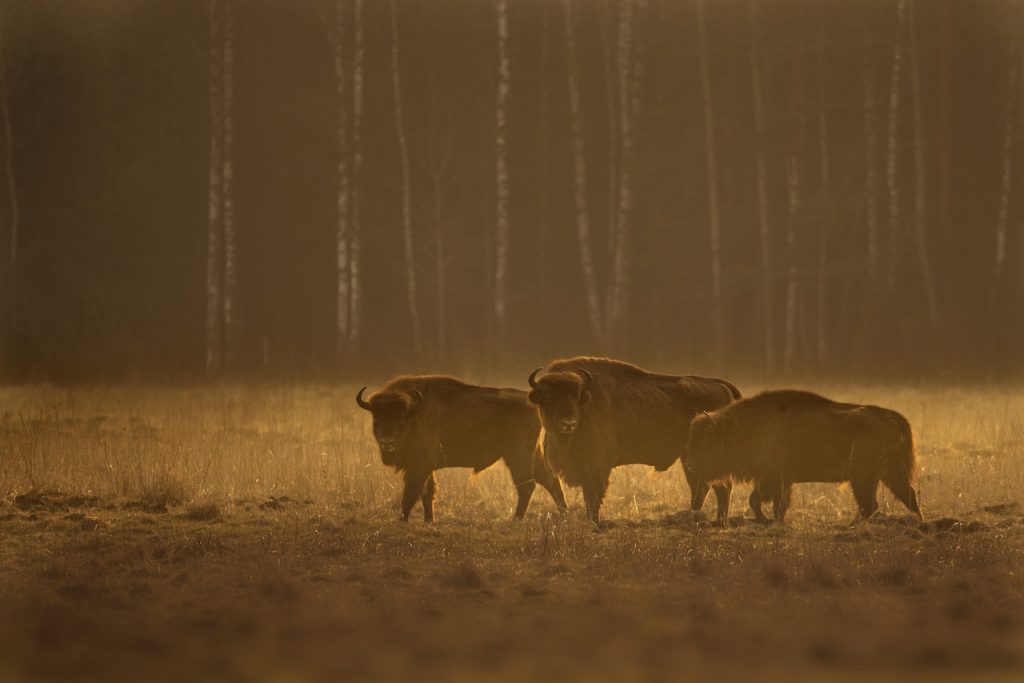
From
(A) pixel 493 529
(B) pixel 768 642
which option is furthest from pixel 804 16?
(B) pixel 768 642

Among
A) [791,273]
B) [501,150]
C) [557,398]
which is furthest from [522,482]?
[791,273]

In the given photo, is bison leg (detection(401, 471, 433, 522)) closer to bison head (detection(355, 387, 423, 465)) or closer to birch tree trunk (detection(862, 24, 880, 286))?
bison head (detection(355, 387, 423, 465))

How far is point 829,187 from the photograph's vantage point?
32.6 metres

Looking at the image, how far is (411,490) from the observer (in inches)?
428

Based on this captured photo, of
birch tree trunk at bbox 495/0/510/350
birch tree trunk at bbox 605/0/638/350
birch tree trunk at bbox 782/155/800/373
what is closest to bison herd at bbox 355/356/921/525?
birch tree trunk at bbox 605/0/638/350

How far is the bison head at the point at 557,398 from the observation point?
34.9 feet

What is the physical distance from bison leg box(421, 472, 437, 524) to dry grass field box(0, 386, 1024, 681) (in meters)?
0.11

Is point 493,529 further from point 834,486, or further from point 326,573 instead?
point 834,486

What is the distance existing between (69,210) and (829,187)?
62.6 ft

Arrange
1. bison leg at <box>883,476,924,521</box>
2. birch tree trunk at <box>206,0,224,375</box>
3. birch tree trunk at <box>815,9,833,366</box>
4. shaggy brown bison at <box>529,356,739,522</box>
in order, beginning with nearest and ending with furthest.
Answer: bison leg at <box>883,476,924,521</box> < shaggy brown bison at <box>529,356,739,522</box> < birch tree trunk at <box>206,0,224,375</box> < birch tree trunk at <box>815,9,833,366</box>

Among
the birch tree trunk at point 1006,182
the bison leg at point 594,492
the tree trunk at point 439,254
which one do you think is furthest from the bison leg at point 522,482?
the birch tree trunk at point 1006,182

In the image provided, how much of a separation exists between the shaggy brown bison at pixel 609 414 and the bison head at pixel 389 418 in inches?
43.5

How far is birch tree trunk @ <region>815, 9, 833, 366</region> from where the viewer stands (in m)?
28.7

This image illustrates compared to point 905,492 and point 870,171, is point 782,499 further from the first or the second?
point 870,171
